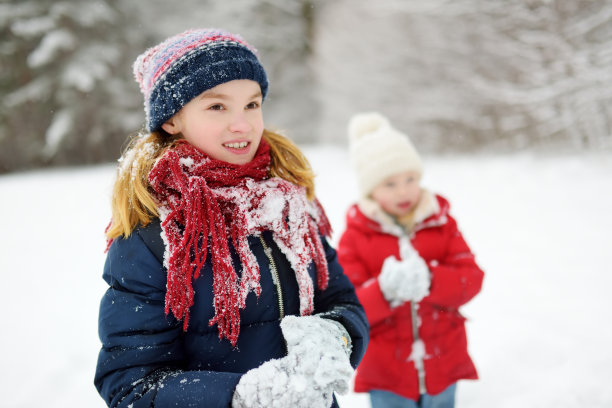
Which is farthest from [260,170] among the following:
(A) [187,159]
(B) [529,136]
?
(B) [529,136]

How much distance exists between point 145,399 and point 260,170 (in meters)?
0.75

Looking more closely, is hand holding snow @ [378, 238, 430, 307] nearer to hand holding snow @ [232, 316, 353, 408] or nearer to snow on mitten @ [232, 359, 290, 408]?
hand holding snow @ [232, 316, 353, 408]

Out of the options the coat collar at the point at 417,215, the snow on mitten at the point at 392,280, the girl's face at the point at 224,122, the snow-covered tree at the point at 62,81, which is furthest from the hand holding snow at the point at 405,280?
the snow-covered tree at the point at 62,81

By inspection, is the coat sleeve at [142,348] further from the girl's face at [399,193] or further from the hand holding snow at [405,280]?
the girl's face at [399,193]

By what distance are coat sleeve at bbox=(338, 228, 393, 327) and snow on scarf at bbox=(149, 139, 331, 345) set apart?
2.24ft

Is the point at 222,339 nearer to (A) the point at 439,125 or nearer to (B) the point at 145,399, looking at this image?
(B) the point at 145,399

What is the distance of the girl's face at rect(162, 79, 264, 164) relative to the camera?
132 centimetres

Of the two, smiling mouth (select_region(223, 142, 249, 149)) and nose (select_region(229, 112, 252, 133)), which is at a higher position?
nose (select_region(229, 112, 252, 133))

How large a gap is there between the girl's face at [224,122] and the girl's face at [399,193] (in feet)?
3.50

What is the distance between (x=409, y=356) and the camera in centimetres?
202

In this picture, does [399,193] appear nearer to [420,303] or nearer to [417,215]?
[417,215]

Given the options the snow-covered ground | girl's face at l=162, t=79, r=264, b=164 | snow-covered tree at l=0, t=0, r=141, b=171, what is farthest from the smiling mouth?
Result: snow-covered tree at l=0, t=0, r=141, b=171

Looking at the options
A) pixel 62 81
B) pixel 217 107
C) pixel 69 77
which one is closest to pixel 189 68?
pixel 217 107

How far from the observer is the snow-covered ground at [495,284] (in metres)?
2.88
